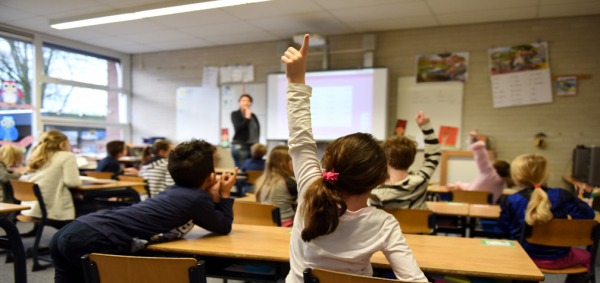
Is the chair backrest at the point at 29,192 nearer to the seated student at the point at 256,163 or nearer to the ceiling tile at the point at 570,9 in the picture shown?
the seated student at the point at 256,163

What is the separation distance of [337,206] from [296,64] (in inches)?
15.7

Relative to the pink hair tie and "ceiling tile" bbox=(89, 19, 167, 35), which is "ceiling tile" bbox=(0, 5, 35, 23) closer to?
"ceiling tile" bbox=(89, 19, 167, 35)

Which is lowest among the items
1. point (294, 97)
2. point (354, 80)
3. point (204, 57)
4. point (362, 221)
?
point (362, 221)

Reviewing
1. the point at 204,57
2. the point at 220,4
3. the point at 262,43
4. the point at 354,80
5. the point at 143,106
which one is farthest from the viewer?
the point at 143,106

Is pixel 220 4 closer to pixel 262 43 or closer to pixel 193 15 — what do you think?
pixel 193 15

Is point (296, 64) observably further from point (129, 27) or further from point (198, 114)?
point (198, 114)

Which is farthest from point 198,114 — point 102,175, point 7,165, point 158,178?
point 158,178

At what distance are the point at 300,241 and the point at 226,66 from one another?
6276 millimetres

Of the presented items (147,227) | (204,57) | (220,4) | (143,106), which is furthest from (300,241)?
(143,106)

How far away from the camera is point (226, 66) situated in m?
7.06

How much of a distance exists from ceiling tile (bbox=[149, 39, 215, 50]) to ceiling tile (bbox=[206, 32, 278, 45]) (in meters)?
0.25

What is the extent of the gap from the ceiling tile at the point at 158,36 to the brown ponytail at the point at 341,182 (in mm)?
5745

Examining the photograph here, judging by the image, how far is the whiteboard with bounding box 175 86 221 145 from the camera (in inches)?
283

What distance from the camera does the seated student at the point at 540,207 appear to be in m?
2.09
